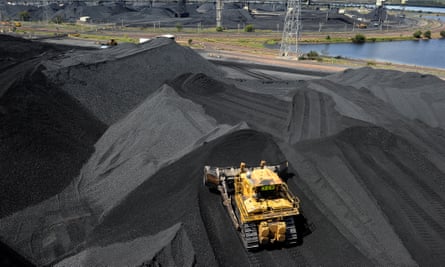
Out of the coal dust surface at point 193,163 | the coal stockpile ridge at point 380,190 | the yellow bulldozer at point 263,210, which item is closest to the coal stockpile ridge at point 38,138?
the coal dust surface at point 193,163

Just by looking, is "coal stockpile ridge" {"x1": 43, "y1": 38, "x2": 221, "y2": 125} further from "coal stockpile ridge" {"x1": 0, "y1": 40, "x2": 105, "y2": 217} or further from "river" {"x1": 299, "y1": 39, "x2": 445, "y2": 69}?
"river" {"x1": 299, "y1": 39, "x2": 445, "y2": 69}

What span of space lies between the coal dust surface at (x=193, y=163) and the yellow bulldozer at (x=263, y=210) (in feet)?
1.70

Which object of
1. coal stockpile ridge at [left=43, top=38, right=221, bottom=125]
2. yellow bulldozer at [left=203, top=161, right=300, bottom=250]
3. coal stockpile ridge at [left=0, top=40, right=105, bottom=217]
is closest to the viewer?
yellow bulldozer at [left=203, top=161, right=300, bottom=250]

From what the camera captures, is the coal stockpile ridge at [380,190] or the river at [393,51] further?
the river at [393,51]

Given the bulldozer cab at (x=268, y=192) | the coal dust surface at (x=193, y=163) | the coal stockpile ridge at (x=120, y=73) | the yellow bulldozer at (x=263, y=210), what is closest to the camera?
the yellow bulldozer at (x=263, y=210)

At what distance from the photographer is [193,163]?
15508 mm

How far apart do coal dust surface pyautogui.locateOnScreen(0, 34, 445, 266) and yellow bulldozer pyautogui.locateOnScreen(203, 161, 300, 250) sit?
517mm

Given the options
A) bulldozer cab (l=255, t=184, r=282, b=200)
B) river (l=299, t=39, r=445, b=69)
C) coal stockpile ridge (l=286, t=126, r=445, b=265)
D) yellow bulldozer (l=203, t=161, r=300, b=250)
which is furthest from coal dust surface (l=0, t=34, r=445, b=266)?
river (l=299, t=39, r=445, b=69)

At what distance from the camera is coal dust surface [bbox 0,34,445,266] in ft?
37.9

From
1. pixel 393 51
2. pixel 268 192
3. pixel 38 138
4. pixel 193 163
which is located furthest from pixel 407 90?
pixel 393 51

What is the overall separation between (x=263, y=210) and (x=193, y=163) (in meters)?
5.24

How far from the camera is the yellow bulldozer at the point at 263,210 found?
10969 mm

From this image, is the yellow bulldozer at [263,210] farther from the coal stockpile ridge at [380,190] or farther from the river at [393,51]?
the river at [393,51]

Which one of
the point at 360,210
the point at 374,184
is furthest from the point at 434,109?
the point at 360,210
